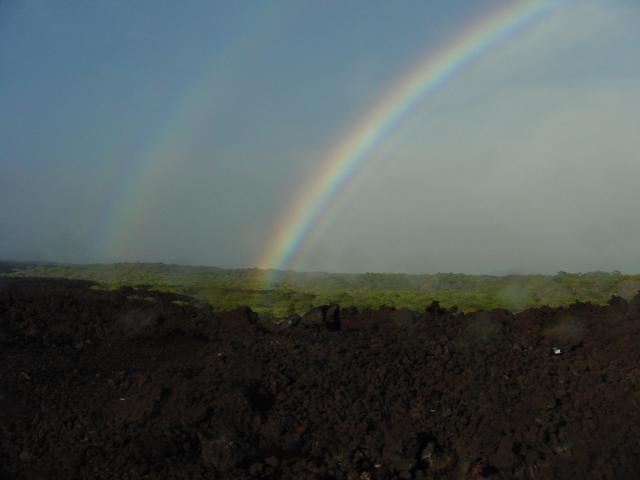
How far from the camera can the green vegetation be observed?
33.1 m

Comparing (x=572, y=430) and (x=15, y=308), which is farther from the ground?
(x=15, y=308)

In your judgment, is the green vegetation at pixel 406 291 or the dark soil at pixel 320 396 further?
the green vegetation at pixel 406 291

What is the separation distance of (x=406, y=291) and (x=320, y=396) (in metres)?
28.8

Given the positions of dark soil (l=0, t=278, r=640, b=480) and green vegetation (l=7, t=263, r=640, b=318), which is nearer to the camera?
dark soil (l=0, t=278, r=640, b=480)

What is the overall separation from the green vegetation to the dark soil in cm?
854

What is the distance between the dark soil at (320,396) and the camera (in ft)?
46.7

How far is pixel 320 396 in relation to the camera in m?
16.4

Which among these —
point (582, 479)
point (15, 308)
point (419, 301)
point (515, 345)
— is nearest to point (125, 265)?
point (419, 301)

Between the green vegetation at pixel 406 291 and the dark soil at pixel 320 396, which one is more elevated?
the green vegetation at pixel 406 291

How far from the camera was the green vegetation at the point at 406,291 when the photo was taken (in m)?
33.1

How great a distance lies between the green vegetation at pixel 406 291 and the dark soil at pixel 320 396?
8536 mm

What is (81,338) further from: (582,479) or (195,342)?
(582,479)

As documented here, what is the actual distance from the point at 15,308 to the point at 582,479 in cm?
1524

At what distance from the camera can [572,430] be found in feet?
51.4
